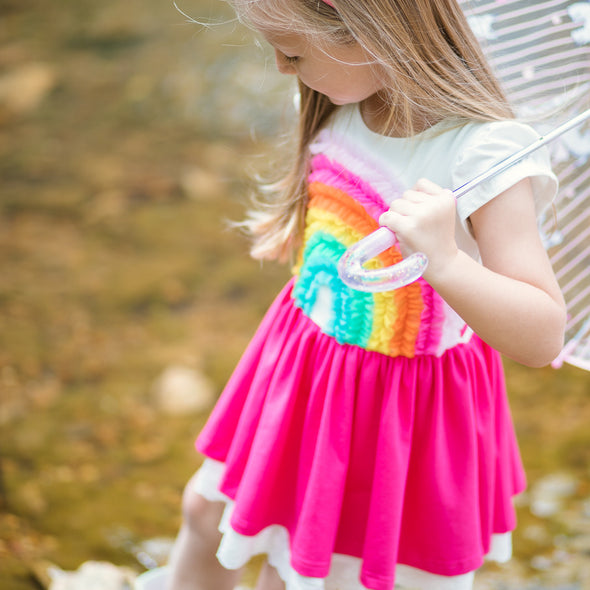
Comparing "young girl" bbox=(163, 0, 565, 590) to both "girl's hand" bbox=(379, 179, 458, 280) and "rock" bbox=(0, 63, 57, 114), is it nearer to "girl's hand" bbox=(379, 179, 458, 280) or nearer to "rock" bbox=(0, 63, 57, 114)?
"girl's hand" bbox=(379, 179, 458, 280)

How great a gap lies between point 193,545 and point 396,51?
65cm

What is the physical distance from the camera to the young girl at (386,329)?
0.72 metres

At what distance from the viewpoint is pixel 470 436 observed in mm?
856

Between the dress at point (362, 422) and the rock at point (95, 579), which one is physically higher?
the dress at point (362, 422)

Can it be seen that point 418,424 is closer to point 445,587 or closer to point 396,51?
point 445,587

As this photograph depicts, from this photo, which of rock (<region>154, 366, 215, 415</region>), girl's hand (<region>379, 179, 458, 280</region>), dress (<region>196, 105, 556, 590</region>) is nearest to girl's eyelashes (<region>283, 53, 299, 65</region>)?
dress (<region>196, 105, 556, 590</region>)

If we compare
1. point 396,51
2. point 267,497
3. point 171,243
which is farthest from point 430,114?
point 171,243

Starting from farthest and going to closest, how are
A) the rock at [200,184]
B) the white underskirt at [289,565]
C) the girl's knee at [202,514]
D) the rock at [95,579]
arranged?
the rock at [200,184], the rock at [95,579], the girl's knee at [202,514], the white underskirt at [289,565]

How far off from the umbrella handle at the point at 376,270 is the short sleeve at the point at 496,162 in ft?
0.34

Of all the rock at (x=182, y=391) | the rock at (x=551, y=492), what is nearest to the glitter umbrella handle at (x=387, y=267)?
the rock at (x=551, y=492)

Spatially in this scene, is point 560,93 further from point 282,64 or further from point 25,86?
point 25,86

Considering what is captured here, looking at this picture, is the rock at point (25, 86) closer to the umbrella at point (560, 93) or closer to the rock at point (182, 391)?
the rock at point (182, 391)

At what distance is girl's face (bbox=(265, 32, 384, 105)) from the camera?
764 mm

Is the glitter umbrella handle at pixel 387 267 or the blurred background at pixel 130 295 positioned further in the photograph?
the blurred background at pixel 130 295
